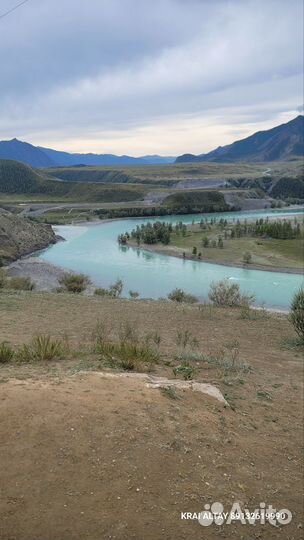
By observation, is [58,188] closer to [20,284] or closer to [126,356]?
[20,284]

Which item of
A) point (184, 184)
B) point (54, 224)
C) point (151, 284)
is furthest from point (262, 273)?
point (184, 184)

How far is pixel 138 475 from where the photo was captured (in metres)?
5.14

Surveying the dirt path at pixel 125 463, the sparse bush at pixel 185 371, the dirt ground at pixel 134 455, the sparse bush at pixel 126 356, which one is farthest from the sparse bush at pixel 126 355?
the dirt path at pixel 125 463

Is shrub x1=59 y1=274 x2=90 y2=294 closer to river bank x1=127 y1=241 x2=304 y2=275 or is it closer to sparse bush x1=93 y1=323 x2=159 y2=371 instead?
sparse bush x1=93 y1=323 x2=159 y2=371

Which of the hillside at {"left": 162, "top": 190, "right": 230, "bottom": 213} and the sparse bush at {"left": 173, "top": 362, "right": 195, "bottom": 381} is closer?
the sparse bush at {"left": 173, "top": 362, "right": 195, "bottom": 381}

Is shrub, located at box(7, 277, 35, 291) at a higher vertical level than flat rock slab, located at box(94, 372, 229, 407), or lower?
lower

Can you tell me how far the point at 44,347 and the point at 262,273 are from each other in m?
38.1

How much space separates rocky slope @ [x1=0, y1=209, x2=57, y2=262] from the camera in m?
54.8

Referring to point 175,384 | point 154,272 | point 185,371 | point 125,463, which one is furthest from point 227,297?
point 154,272

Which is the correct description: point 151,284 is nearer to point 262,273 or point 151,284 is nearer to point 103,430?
point 262,273

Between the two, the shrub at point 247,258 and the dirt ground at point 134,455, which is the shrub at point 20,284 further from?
the shrub at point 247,258

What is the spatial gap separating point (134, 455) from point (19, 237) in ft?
196

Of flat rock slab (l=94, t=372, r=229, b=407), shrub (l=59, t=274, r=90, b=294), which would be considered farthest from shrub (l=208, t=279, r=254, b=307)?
flat rock slab (l=94, t=372, r=229, b=407)

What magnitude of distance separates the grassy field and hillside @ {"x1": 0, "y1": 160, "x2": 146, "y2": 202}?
202 feet
